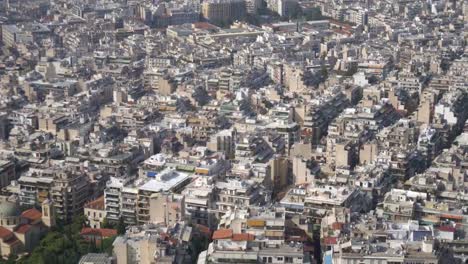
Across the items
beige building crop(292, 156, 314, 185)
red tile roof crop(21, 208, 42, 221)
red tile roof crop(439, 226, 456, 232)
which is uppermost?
red tile roof crop(439, 226, 456, 232)

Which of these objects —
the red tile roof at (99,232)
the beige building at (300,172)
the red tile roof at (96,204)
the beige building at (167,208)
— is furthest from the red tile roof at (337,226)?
the red tile roof at (96,204)

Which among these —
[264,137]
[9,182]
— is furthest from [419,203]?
[9,182]

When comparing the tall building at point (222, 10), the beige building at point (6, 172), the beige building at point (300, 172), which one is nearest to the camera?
the beige building at point (300, 172)

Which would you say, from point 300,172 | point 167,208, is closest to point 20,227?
point 167,208

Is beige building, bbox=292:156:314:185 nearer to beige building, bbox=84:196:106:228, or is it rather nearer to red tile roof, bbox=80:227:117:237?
beige building, bbox=84:196:106:228

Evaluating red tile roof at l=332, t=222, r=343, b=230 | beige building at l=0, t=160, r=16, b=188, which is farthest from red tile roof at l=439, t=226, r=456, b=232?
beige building at l=0, t=160, r=16, b=188

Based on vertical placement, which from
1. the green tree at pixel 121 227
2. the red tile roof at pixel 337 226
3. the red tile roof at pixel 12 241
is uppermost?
the red tile roof at pixel 337 226

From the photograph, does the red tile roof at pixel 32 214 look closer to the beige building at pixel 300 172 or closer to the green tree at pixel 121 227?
the green tree at pixel 121 227
